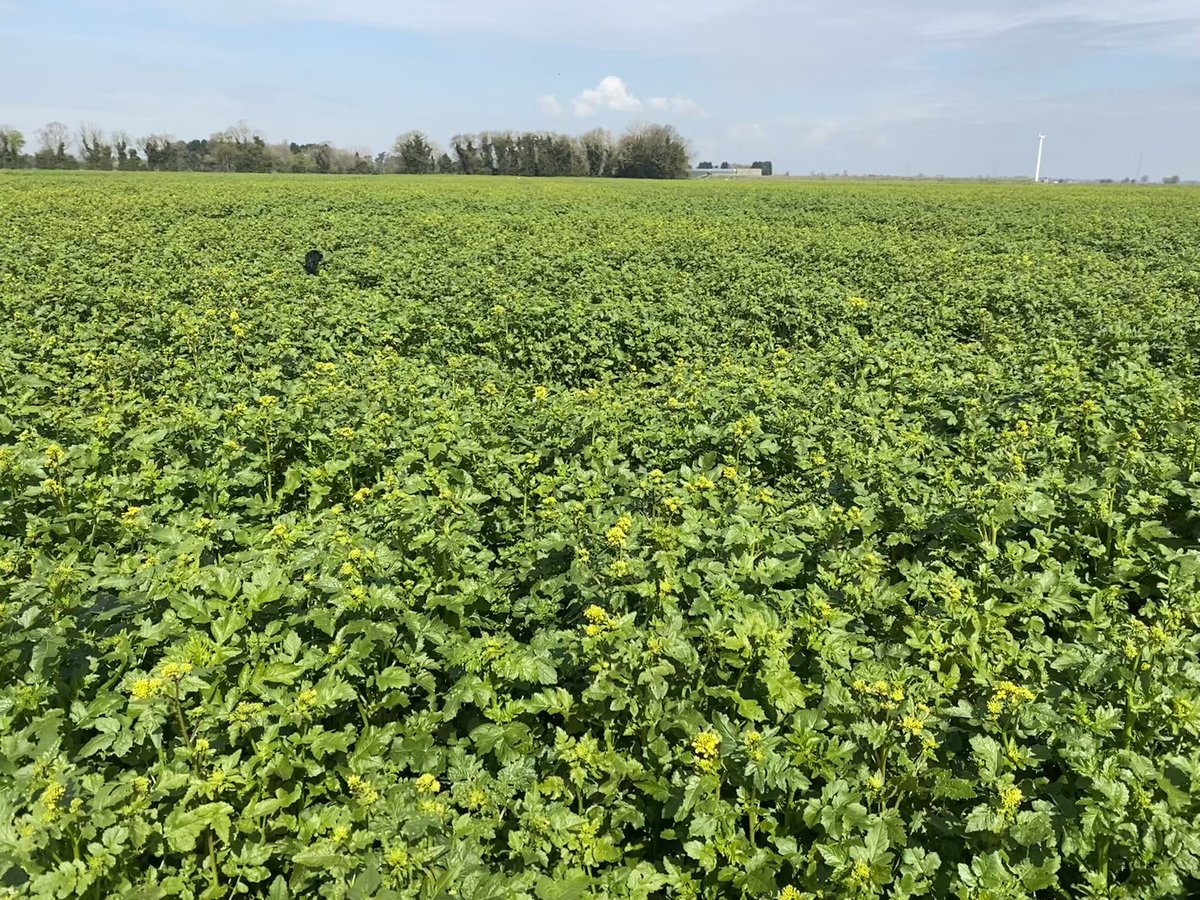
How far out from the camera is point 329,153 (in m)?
85.8

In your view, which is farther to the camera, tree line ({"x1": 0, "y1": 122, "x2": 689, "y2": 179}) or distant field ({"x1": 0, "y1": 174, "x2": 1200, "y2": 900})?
tree line ({"x1": 0, "y1": 122, "x2": 689, "y2": 179})

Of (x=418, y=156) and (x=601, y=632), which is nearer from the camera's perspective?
(x=601, y=632)

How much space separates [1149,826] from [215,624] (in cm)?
308

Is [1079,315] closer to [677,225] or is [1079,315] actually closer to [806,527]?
[806,527]

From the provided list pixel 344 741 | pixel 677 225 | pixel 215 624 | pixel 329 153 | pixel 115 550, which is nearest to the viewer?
pixel 344 741

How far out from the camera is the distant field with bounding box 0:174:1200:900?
2162 mm

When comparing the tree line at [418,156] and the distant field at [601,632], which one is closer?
the distant field at [601,632]

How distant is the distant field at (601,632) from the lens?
216 cm

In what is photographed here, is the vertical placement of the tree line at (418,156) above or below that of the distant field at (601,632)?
above

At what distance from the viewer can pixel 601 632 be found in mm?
2578

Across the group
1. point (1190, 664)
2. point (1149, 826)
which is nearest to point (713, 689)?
point (1149, 826)

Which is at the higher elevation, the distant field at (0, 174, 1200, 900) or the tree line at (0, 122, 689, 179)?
the tree line at (0, 122, 689, 179)

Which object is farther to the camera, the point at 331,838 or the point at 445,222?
the point at 445,222

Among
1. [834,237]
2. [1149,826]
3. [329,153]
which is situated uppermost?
[329,153]
